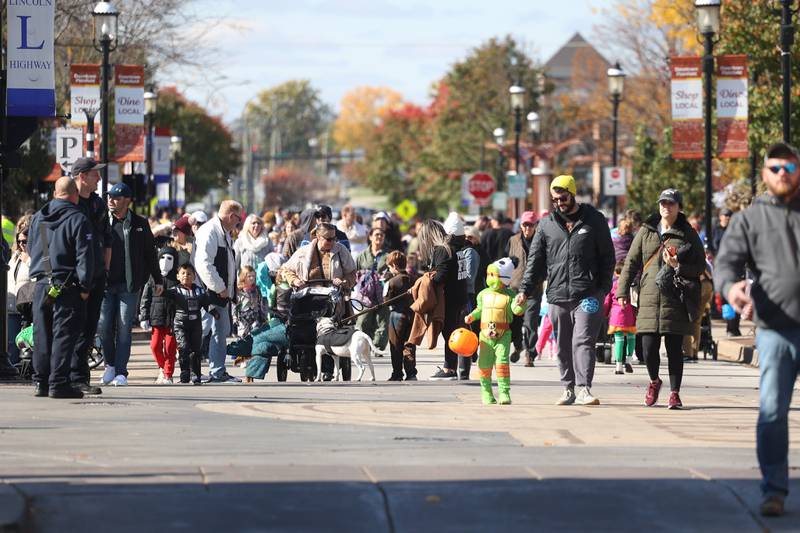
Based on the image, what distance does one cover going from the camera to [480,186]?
151 ft

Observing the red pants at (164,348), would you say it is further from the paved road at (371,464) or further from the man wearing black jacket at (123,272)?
the paved road at (371,464)

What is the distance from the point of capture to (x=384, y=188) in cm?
10838

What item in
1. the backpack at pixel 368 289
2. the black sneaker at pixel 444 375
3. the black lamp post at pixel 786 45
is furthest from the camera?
the black lamp post at pixel 786 45

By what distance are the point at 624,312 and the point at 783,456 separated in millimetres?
11661

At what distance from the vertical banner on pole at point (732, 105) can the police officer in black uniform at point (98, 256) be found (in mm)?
14540

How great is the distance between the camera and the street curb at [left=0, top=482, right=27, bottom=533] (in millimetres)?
7777

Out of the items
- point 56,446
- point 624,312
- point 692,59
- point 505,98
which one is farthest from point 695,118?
point 505,98

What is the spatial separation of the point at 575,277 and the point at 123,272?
432 centimetres

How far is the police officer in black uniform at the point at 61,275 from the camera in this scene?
13555mm

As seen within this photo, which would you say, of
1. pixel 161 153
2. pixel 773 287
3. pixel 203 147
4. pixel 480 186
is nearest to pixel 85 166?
pixel 773 287

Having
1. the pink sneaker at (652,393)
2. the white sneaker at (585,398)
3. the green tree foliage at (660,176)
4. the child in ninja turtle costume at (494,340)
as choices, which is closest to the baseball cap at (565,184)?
the child in ninja turtle costume at (494,340)

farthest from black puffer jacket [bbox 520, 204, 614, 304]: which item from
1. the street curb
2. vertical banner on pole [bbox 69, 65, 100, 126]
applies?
vertical banner on pole [bbox 69, 65, 100, 126]

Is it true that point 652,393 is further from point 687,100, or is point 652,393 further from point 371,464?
point 687,100

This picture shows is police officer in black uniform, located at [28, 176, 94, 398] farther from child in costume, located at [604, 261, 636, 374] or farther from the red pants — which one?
child in costume, located at [604, 261, 636, 374]
